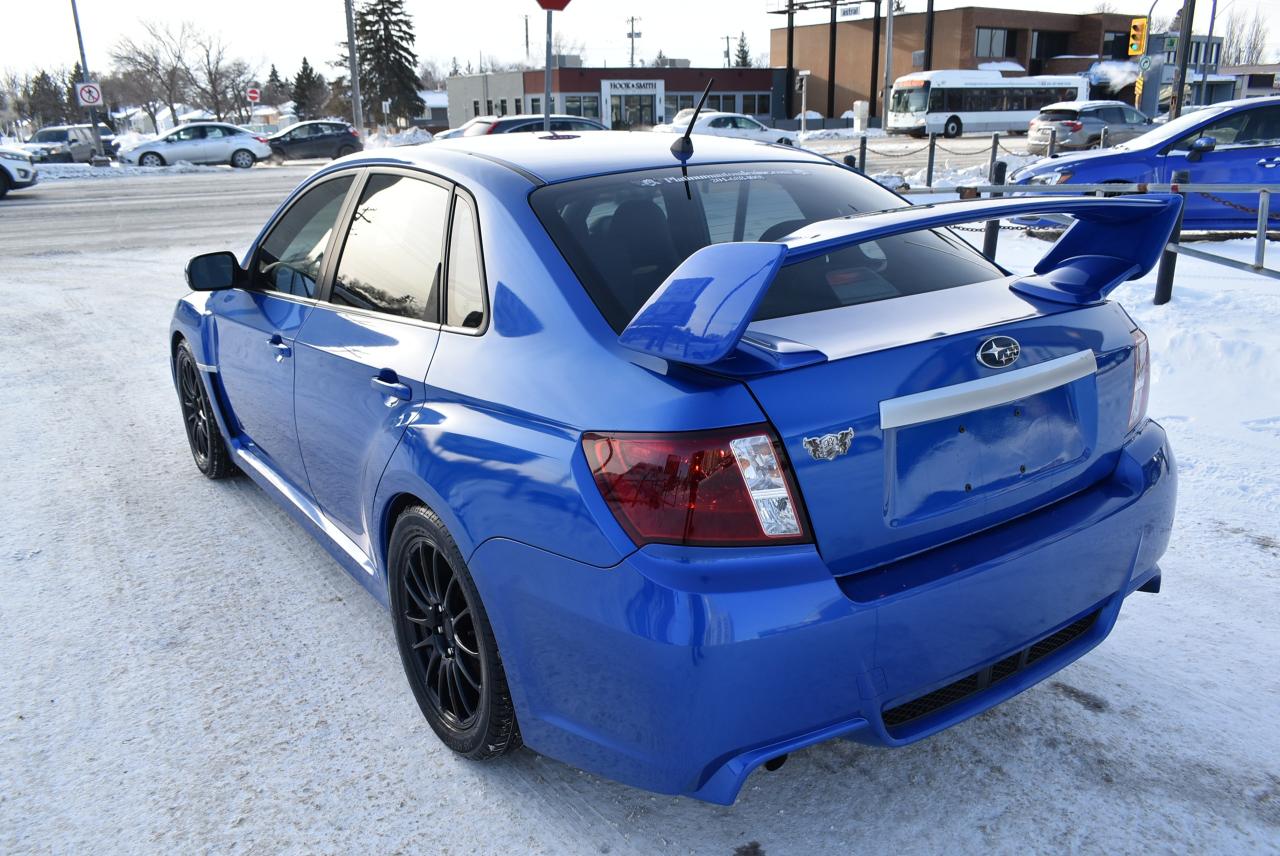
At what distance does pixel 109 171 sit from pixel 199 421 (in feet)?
98.5

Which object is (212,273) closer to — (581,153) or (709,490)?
(581,153)

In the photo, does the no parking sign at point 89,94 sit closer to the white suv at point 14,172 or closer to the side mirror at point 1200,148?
the white suv at point 14,172

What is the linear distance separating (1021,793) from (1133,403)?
1.05 metres

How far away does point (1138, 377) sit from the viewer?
8.71 ft

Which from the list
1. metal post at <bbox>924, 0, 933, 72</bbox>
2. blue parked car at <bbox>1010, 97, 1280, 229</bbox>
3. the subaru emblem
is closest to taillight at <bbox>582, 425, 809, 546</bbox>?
the subaru emblem

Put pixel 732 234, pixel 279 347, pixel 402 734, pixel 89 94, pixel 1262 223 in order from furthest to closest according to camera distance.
A: pixel 89 94
pixel 1262 223
pixel 279 347
pixel 732 234
pixel 402 734

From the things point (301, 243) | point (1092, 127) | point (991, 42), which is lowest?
point (1092, 127)

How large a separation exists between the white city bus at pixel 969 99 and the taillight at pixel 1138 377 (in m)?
48.1

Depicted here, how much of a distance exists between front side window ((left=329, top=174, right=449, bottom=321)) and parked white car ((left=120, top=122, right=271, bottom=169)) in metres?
33.0

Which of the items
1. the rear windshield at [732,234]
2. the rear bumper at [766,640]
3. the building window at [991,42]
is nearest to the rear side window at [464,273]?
the rear windshield at [732,234]

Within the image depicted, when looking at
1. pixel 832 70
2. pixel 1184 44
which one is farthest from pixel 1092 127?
pixel 832 70

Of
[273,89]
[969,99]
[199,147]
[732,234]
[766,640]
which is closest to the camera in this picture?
[766,640]

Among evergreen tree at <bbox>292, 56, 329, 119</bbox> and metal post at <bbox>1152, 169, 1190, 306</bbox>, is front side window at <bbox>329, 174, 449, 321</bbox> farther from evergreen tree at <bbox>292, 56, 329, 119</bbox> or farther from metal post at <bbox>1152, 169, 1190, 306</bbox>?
evergreen tree at <bbox>292, 56, 329, 119</bbox>

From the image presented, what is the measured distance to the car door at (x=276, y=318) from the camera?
354cm
